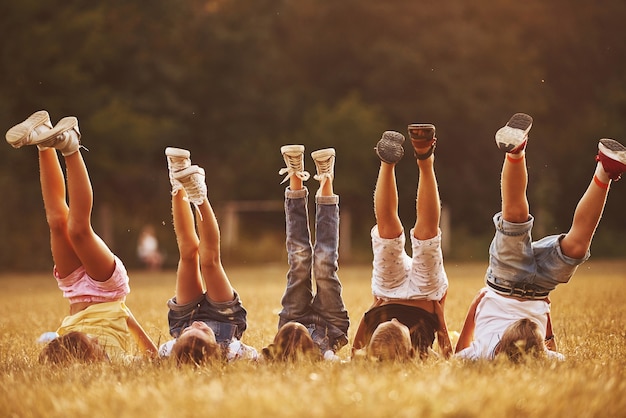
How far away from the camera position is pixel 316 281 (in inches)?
186

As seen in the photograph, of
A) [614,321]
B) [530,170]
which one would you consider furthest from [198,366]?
[530,170]

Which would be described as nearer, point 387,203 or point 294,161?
point 387,203

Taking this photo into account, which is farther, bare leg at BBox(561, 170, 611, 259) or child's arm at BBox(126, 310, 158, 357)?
child's arm at BBox(126, 310, 158, 357)

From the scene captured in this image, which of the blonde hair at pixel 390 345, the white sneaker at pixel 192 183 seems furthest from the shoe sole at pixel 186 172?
the blonde hair at pixel 390 345

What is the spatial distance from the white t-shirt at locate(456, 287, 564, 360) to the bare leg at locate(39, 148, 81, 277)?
2.14m

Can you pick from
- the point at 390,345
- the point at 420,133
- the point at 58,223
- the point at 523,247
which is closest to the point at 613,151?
the point at 523,247

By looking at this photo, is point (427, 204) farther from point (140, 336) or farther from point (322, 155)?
point (140, 336)

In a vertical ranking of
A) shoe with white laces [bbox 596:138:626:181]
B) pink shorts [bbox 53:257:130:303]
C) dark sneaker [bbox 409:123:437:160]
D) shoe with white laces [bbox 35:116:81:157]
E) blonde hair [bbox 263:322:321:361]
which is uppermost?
shoe with white laces [bbox 35:116:81:157]

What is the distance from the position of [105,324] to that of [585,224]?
2571 mm

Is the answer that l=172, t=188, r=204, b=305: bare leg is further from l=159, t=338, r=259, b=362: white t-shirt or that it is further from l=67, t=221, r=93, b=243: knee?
l=67, t=221, r=93, b=243: knee

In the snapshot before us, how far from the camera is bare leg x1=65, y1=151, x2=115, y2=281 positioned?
4.59m

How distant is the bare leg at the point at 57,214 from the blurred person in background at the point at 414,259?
1620mm

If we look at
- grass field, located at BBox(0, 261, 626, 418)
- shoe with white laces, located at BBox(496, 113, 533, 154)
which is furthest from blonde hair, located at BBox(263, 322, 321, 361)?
shoe with white laces, located at BBox(496, 113, 533, 154)

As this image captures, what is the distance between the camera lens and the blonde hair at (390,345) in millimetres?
3861
